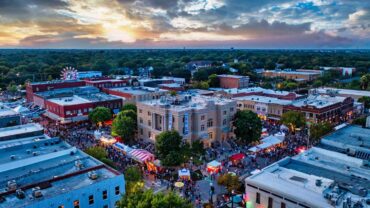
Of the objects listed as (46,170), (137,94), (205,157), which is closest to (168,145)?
(205,157)

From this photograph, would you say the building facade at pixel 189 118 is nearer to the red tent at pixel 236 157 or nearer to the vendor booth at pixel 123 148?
the vendor booth at pixel 123 148

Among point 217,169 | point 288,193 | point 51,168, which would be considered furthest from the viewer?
point 217,169

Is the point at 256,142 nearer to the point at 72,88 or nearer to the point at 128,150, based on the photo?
the point at 128,150

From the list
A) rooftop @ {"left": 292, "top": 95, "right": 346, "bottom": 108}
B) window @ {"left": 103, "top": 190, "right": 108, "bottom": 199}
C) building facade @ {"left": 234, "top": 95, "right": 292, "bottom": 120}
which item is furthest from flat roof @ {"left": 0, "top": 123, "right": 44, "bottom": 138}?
rooftop @ {"left": 292, "top": 95, "right": 346, "bottom": 108}

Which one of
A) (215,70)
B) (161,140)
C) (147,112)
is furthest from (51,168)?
(215,70)

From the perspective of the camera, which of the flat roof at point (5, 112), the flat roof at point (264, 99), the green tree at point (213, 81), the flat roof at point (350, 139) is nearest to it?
the flat roof at point (350, 139)

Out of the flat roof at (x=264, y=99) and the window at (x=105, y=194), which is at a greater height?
the flat roof at (x=264, y=99)

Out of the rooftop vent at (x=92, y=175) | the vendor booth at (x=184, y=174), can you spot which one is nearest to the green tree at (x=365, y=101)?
the vendor booth at (x=184, y=174)
